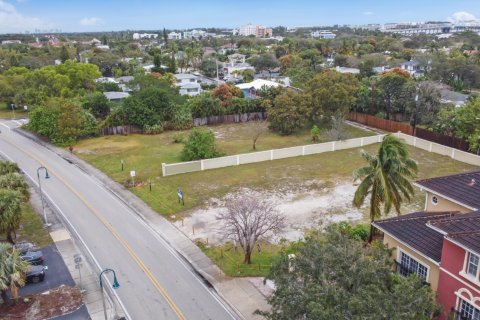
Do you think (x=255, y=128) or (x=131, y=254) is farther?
(x=255, y=128)

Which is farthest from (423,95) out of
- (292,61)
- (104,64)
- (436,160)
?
(104,64)

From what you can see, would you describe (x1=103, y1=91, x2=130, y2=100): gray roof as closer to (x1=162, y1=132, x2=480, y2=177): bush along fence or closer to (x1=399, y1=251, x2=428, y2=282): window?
(x1=162, y1=132, x2=480, y2=177): bush along fence

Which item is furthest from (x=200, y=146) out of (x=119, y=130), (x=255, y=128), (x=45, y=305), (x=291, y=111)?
(x=45, y=305)

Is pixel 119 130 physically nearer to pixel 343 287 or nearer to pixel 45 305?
pixel 45 305

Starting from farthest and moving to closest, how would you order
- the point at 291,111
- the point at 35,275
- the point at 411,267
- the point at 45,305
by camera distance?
the point at 291,111, the point at 35,275, the point at 45,305, the point at 411,267

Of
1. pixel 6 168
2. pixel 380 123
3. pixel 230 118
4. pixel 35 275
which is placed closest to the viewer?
pixel 35 275

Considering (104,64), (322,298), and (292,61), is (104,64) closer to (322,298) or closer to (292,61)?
(292,61)

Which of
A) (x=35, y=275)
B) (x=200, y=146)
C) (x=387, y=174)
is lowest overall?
(x=35, y=275)
